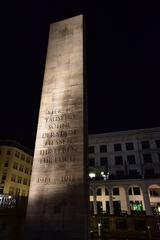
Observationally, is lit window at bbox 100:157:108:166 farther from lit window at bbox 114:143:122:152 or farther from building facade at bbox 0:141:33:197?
building facade at bbox 0:141:33:197

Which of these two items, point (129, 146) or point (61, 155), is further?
point (129, 146)

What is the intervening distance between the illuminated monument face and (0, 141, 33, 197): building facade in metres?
45.6

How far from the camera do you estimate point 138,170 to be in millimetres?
43000

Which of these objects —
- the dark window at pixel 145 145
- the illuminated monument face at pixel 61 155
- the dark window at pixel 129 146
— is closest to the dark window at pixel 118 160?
the dark window at pixel 129 146

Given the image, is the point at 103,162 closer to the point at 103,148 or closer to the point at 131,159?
the point at 103,148

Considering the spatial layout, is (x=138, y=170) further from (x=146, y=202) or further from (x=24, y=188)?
(x=24, y=188)

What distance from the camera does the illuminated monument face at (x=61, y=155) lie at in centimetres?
879

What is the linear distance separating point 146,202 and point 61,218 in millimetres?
29436

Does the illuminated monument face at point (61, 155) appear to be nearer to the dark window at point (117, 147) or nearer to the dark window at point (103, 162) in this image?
the dark window at point (117, 147)

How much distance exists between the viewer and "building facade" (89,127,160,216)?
129ft

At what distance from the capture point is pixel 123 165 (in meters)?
44.6

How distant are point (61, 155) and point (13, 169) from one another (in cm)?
4878

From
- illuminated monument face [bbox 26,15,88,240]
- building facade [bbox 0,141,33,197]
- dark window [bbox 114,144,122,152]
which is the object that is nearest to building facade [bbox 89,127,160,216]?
dark window [bbox 114,144,122,152]

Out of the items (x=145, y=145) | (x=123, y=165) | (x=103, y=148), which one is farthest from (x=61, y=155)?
(x=145, y=145)
